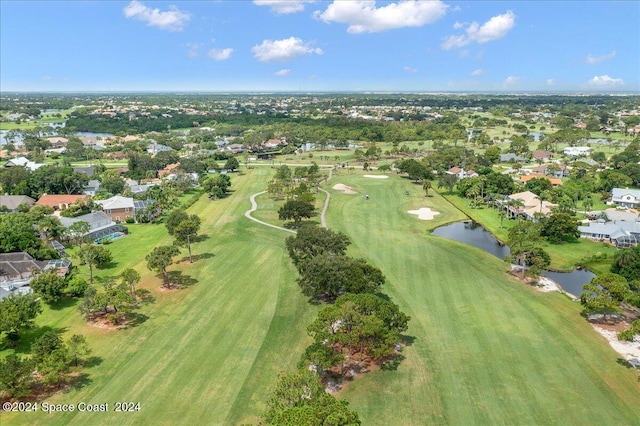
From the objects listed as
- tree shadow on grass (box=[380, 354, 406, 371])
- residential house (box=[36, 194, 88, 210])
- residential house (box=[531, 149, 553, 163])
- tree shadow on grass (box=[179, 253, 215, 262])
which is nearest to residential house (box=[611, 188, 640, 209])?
residential house (box=[531, 149, 553, 163])

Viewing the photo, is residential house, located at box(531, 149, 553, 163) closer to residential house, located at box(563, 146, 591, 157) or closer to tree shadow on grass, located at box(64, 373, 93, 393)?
residential house, located at box(563, 146, 591, 157)

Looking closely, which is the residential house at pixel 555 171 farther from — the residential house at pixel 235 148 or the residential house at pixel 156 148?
the residential house at pixel 156 148

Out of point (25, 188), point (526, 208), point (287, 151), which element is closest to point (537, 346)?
point (526, 208)

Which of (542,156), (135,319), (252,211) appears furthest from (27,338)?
(542,156)

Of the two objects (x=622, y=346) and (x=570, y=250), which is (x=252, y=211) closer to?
(x=570, y=250)

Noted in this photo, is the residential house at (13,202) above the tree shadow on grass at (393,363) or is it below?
above

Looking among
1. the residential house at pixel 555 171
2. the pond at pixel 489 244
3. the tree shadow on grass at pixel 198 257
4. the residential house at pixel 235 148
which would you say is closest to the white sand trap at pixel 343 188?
the pond at pixel 489 244
